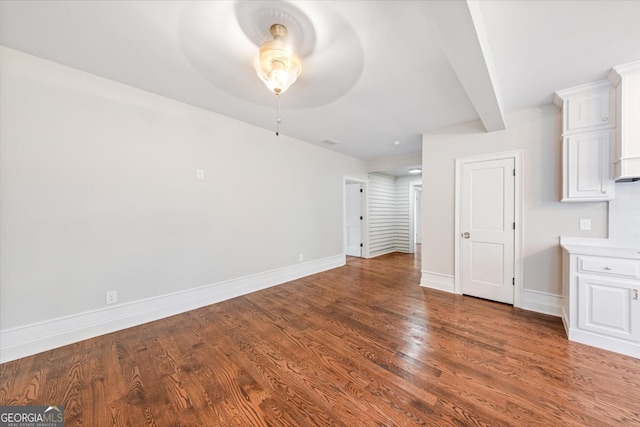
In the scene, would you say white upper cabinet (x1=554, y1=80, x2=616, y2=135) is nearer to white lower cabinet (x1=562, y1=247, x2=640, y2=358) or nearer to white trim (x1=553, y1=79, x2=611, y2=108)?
white trim (x1=553, y1=79, x2=611, y2=108)

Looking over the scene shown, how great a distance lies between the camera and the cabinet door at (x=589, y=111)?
2234mm

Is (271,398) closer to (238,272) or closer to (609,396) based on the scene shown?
(238,272)

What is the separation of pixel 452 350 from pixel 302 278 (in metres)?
2.65

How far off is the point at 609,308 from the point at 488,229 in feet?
4.26

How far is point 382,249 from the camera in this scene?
20.9ft

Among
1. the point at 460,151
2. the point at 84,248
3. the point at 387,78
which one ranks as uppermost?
the point at 387,78

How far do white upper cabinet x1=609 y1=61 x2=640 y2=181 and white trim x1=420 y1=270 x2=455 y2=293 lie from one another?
2122 mm

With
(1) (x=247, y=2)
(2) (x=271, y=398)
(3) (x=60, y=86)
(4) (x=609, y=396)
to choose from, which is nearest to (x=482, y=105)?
(1) (x=247, y=2)

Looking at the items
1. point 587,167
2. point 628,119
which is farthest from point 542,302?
point 628,119

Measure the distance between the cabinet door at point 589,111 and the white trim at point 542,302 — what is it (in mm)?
1937

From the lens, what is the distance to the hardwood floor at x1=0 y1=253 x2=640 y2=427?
4.50 ft

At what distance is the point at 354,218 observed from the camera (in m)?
6.03

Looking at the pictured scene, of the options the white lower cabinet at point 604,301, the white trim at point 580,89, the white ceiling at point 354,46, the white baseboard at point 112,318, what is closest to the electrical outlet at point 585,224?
the white lower cabinet at point 604,301

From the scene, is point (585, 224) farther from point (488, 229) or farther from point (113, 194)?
point (113, 194)
